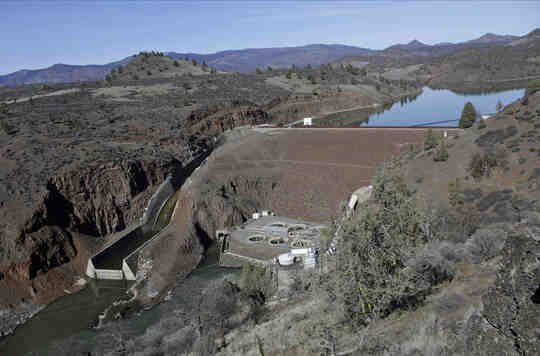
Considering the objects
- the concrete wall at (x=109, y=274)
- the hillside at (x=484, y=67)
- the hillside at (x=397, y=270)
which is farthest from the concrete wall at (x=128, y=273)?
the hillside at (x=484, y=67)

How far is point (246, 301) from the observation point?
1819 cm

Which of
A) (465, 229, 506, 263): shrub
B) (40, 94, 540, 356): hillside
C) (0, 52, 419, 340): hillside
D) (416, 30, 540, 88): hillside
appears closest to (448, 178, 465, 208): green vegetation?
(40, 94, 540, 356): hillside

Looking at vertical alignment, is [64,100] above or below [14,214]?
above

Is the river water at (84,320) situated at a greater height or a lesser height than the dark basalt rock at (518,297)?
lesser

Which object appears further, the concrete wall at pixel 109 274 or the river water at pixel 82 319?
the concrete wall at pixel 109 274

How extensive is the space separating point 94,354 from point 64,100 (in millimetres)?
49218

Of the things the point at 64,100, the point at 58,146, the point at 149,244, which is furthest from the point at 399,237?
the point at 64,100

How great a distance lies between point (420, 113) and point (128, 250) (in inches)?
2340

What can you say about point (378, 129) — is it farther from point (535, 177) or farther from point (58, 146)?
point (58, 146)

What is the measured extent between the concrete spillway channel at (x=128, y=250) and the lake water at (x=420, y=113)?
35.4 m

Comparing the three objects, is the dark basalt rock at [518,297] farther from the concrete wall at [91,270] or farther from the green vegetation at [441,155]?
the concrete wall at [91,270]

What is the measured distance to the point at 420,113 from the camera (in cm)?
6969

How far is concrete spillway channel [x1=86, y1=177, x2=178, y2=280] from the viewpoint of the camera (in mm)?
24672

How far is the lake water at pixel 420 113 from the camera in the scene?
2404 inches
